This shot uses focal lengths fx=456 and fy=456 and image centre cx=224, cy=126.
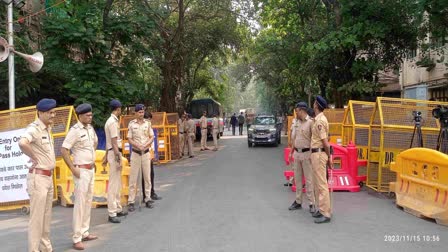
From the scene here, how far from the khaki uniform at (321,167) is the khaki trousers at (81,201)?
3.47m

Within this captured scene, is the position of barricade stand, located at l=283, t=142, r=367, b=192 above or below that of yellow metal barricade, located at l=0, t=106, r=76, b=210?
below

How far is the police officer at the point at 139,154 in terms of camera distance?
28.0ft

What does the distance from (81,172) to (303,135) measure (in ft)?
12.5

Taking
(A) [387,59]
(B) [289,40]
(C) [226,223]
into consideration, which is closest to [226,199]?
(C) [226,223]

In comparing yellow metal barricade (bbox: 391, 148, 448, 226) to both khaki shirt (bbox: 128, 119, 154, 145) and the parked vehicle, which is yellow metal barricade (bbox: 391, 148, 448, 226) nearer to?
khaki shirt (bbox: 128, 119, 154, 145)

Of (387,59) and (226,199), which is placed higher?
(387,59)

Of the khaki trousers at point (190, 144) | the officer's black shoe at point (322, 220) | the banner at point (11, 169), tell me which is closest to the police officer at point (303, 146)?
the officer's black shoe at point (322, 220)

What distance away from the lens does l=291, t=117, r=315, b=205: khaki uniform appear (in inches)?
313

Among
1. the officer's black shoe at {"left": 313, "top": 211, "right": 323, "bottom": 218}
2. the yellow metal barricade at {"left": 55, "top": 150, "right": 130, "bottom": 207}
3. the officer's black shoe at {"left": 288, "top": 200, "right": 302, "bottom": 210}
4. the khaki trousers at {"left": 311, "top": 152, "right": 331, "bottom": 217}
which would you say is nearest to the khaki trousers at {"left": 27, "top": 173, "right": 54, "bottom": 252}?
the yellow metal barricade at {"left": 55, "top": 150, "right": 130, "bottom": 207}

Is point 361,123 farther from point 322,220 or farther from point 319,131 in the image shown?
point 322,220

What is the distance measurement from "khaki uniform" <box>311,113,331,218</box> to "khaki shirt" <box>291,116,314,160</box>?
0.54m

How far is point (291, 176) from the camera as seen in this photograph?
36.0 feet

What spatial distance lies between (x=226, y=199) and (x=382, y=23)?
10.1m

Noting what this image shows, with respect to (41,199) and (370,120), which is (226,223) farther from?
(370,120)
